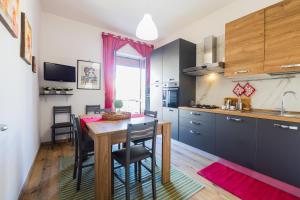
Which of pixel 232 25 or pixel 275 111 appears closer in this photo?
pixel 275 111

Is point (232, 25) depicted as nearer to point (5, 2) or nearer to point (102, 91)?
point (5, 2)

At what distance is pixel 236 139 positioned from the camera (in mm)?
2156

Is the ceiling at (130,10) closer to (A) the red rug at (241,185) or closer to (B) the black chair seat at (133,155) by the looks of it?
(B) the black chair seat at (133,155)

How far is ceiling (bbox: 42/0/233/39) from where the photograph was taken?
2.78 metres

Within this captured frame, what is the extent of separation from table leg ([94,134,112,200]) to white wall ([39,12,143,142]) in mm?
2581

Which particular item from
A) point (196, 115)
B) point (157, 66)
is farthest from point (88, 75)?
point (196, 115)

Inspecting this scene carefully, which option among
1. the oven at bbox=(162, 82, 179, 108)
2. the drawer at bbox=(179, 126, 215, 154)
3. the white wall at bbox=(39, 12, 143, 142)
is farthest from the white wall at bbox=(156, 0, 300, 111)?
the white wall at bbox=(39, 12, 143, 142)

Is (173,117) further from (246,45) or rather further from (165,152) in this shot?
(246,45)

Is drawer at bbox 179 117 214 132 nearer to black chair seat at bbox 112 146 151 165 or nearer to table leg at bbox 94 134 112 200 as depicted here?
black chair seat at bbox 112 146 151 165

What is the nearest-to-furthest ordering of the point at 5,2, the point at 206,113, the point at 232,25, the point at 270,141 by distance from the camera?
the point at 5,2
the point at 270,141
the point at 232,25
the point at 206,113

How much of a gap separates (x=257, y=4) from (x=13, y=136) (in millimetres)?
3828

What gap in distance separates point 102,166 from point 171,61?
2696mm

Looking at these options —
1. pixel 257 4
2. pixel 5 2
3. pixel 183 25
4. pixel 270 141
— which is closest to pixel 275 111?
pixel 270 141

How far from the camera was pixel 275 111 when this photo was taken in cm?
222
